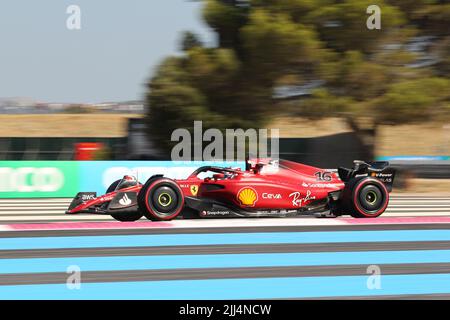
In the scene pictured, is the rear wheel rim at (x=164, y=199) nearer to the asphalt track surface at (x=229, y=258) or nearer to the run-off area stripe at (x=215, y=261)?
the asphalt track surface at (x=229, y=258)

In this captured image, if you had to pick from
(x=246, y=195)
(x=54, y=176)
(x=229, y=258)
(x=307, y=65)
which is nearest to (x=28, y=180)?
(x=54, y=176)

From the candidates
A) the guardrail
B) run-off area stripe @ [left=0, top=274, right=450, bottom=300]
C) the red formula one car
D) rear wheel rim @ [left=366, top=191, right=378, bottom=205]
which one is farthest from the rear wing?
the guardrail

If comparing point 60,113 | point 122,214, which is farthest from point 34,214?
point 60,113

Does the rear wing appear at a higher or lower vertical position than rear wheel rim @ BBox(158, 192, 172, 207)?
higher

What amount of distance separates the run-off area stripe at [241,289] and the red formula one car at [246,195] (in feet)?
11.8

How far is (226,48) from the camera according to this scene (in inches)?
941

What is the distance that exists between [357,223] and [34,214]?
17.1ft

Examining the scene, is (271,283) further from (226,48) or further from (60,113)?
(60,113)

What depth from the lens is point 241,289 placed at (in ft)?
18.2

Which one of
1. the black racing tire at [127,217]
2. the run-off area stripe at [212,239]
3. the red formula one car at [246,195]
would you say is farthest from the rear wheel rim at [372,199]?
the black racing tire at [127,217]

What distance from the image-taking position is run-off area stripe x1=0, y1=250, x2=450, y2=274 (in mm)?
6348

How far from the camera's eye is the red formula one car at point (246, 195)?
30.7ft

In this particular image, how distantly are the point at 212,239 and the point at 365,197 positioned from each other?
2892 millimetres

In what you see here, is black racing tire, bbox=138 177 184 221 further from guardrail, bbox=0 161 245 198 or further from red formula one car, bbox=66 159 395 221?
guardrail, bbox=0 161 245 198
